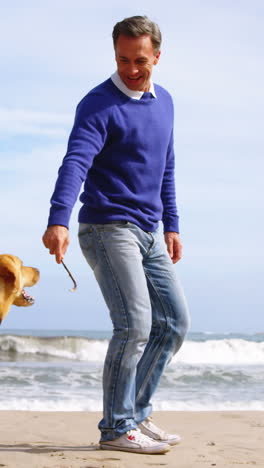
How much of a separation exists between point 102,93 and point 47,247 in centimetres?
97

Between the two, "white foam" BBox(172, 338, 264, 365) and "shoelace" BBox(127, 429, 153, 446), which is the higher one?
"shoelace" BBox(127, 429, 153, 446)

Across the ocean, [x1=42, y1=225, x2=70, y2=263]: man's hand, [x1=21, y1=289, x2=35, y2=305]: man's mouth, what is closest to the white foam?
the ocean

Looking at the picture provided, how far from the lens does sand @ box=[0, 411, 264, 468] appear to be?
3613 mm

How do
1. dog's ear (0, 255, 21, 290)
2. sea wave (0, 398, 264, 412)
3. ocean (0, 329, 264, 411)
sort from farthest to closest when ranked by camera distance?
ocean (0, 329, 264, 411) < sea wave (0, 398, 264, 412) < dog's ear (0, 255, 21, 290)

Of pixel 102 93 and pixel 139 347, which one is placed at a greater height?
pixel 102 93

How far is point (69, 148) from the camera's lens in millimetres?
3658

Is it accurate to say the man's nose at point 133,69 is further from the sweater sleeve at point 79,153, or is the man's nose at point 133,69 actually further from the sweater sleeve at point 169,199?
the sweater sleeve at point 169,199

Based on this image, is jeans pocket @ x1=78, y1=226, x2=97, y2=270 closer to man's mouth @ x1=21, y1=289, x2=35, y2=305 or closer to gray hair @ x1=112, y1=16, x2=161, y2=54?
man's mouth @ x1=21, y1=289, x2=35, y2=305

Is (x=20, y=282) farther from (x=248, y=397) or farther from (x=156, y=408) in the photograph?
(x=248, y=397)

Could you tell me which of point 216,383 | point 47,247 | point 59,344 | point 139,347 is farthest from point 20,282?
point 59,344

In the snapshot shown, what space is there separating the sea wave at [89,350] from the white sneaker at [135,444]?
11372mm

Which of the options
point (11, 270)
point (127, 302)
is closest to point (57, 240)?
point (11, 270)

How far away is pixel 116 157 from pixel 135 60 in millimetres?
536

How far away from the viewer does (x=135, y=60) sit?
3.67m
